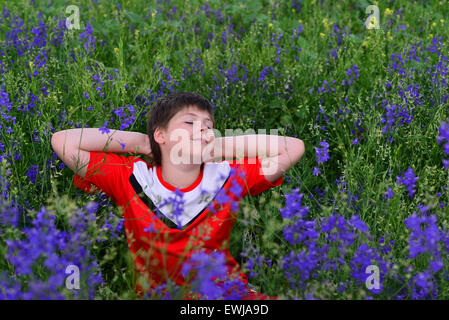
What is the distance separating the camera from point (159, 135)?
257cm

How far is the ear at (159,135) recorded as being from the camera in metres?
2.55

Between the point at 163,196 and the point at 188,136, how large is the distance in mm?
318

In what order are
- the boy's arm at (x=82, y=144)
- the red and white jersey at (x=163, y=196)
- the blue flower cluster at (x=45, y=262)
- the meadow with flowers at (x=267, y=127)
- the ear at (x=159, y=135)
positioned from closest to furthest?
1. the blue flower cluster at (x=45, y=262)
2. the meadow with flowers at (x=267, y=127)
3. the red and white jersey at (x=163, y=196)
4. the boy's arm at (x=82, y=144)
5. the ear at (x=159, y=135)

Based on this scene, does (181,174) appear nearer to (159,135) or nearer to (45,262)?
(159,135)

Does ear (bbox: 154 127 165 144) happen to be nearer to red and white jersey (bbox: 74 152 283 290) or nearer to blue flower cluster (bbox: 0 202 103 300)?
red and white jersey (bbox: 74 152 283 290)

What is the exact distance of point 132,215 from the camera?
2.44 metres

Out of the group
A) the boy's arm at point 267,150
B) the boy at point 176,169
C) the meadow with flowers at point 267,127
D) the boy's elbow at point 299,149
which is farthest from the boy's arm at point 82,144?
the boy's elbow at point 299,149

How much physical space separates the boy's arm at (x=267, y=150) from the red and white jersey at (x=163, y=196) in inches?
1.8

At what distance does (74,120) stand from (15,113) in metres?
0.36

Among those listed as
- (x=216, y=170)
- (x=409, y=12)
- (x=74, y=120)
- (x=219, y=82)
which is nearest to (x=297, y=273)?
(x=216, y=170)

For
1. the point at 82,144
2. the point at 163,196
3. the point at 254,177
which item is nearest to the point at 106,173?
the point at 82,144

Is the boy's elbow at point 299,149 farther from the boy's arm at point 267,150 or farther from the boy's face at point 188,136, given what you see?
the boy's face at point 188,136

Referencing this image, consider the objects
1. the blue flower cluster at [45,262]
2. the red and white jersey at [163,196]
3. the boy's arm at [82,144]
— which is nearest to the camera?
the blue flower cluster at [45,262]

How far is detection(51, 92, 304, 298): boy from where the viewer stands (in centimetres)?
237
